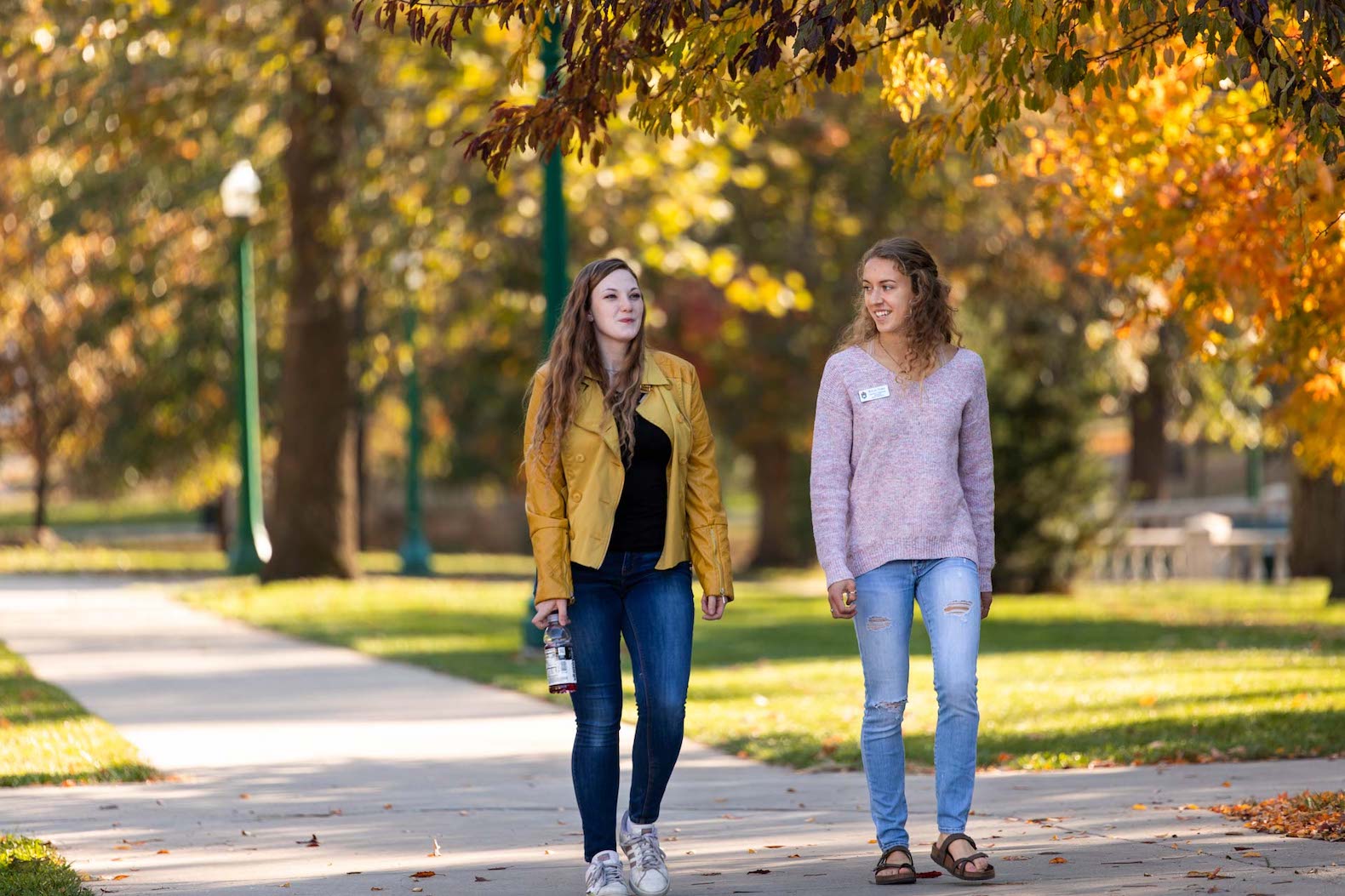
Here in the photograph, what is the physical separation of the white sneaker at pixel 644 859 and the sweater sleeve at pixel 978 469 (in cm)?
131

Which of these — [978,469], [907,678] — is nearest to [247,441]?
[978,469]

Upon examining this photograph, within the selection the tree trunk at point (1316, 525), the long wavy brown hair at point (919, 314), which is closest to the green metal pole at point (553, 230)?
the long wavy brown hair at point (919, 314)

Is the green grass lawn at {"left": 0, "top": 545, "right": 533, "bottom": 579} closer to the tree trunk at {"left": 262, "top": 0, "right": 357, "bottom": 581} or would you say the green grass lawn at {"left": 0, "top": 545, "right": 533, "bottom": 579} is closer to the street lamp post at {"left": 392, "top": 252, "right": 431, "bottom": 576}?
the street lamp post at {"left": 392, "top": 252, "right": 431, "bottom": 576}

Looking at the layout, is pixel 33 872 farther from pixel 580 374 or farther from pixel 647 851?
pixel 580 374

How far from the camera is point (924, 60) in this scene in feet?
25.7

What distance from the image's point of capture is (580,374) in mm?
5754

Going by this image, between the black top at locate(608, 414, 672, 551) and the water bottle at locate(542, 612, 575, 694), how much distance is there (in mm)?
294

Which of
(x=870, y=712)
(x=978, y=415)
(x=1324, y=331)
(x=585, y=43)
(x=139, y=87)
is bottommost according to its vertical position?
(x=870, y=712)

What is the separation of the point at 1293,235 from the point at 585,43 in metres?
2.89

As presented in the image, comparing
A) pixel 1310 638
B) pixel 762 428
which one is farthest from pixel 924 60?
pixel 762 428

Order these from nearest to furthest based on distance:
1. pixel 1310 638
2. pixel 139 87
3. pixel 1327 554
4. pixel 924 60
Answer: pixel 924 60 → pixel 1310 638 → pixel 139 87 → pixel 1327 554

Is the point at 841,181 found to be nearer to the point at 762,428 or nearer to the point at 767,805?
the point at 762,428

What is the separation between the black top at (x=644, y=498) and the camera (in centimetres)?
571

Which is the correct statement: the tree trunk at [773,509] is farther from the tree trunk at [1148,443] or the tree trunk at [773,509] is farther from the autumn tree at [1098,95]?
the autumn tree at [1098,95]
